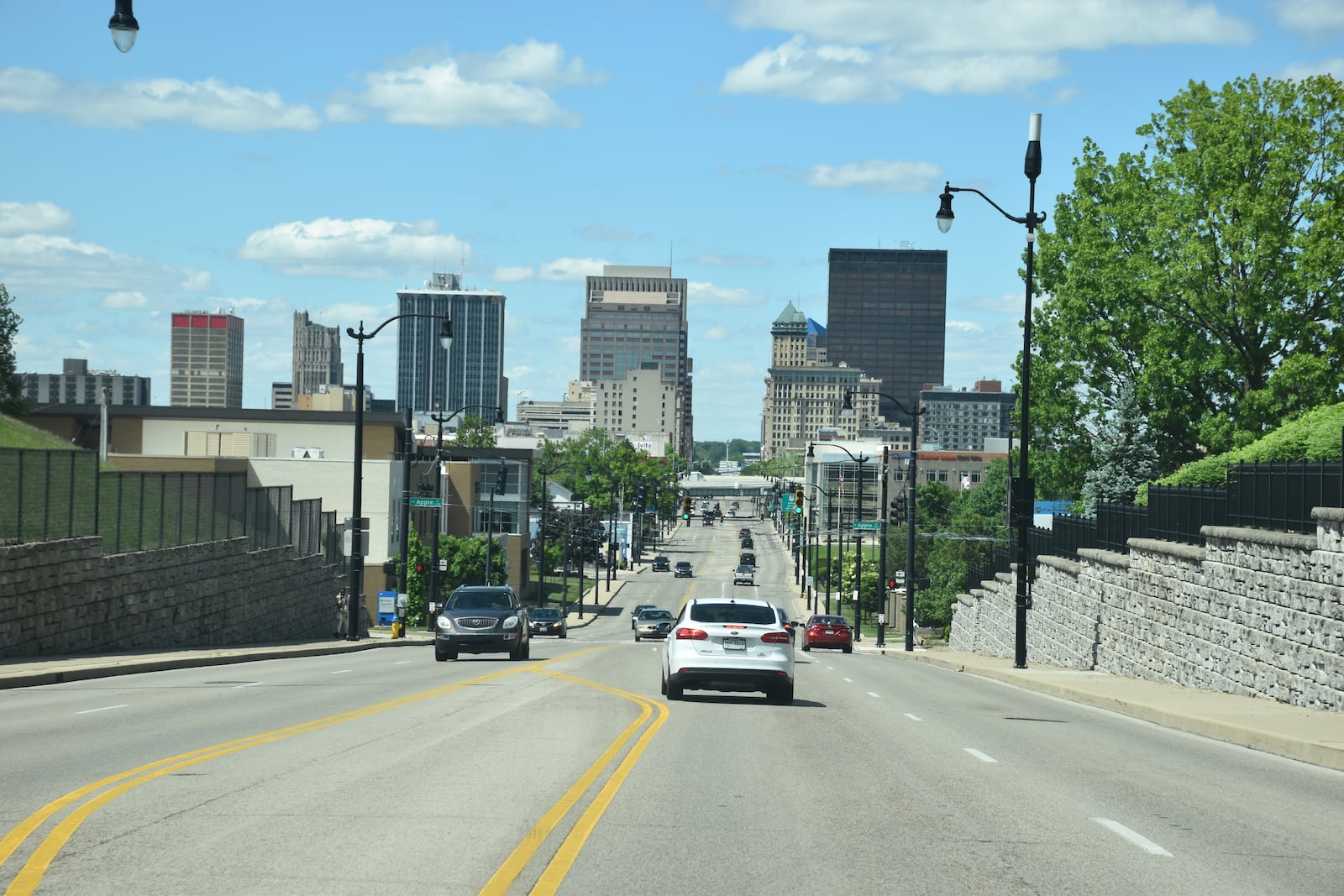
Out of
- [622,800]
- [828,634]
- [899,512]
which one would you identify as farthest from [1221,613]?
[899,512]

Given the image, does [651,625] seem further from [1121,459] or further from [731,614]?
[731,614]

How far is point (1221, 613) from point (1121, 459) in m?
24.3

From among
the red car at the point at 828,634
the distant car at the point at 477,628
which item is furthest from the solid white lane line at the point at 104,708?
the red car at the point at 828,634

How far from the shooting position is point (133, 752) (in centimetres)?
1348

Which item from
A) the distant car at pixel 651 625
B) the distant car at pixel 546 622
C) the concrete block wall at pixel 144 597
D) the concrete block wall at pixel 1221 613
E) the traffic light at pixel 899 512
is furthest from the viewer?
the distant car at pixel 546 622

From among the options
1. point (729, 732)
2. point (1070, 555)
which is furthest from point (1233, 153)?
point (729, 732)

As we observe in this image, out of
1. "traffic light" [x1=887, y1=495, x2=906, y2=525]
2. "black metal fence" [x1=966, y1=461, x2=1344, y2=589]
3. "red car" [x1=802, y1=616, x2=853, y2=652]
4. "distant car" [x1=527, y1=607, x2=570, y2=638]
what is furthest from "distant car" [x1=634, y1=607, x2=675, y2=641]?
"black metal fence" [x1=966, y1=461, x2=1344, y2=589]

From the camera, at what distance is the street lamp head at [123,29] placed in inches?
685

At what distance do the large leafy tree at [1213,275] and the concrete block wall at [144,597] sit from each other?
88.3 ft

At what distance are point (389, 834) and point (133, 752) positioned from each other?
520 cm

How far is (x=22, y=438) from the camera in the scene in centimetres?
5181

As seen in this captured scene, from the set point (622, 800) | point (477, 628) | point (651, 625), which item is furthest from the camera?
point (651, 625)

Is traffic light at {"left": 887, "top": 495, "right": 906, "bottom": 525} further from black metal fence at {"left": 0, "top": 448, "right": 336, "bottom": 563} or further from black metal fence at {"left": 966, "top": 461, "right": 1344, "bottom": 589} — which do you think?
black metal fence at {"left": 0, "top": 448, "right": 336, "bottom": 563}

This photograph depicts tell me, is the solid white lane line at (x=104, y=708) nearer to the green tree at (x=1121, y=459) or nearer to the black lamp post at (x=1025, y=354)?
the black lamp post at (x=1025, y=354)
